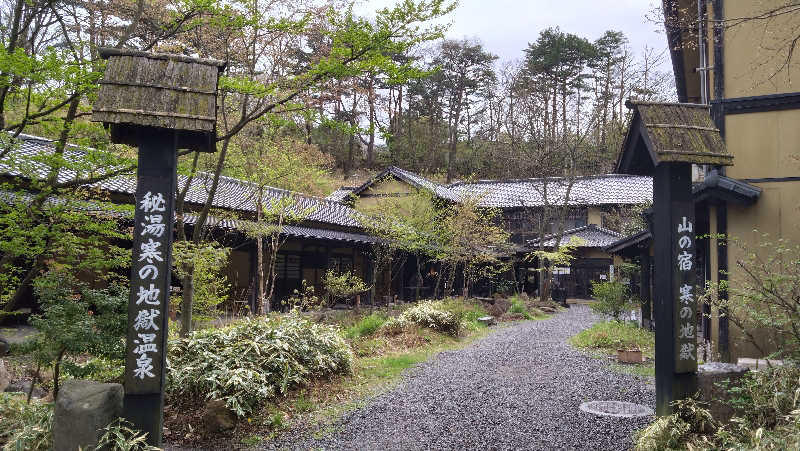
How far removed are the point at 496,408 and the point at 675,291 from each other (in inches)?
118

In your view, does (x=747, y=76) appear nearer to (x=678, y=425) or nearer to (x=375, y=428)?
(x=678, y=425)

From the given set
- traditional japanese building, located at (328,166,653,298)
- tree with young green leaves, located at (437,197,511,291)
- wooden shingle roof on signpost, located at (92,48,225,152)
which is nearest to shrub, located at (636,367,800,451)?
wooden shingle roof on signpost, located at (92,48,225,152)

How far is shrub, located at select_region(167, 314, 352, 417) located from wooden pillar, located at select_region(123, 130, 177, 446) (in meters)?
1.85

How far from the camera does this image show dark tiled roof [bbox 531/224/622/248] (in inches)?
1094

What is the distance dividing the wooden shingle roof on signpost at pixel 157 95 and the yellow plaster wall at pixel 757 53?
26.0 feet

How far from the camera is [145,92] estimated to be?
4512 mm

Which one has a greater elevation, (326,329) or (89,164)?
(89,164)

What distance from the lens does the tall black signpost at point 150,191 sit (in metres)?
4.34

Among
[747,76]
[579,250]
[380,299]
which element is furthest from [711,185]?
[579,250]

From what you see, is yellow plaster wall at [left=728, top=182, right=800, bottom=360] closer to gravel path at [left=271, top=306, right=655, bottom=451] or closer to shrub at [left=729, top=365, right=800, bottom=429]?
gravel path at [left=271, top=306, right=655, bottom=451]

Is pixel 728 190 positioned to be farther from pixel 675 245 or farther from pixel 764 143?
pixel 675 245

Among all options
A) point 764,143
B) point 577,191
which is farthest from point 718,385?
point 577,191

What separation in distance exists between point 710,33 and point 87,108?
928cm

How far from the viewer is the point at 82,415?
14.3 feet
